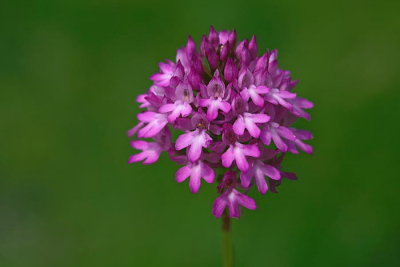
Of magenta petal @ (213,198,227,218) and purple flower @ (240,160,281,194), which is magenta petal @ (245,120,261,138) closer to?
purple flower @ (240,160,281,194)

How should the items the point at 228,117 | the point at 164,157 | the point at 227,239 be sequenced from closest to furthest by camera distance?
1. the point at 228,117
2. the point at 227,239
3. the point at 164,157

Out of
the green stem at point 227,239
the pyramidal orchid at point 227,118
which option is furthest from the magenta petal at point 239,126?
the green stem at point 227,239

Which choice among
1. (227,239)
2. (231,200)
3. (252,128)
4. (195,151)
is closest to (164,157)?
(227,239)

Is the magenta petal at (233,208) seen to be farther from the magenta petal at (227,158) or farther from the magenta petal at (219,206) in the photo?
the magenta petal at (227,158)

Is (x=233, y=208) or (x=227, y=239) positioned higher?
(x=233, y=208)

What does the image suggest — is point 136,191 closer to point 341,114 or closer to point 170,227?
point 170,227

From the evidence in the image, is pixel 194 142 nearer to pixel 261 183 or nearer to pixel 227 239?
pixel 261 183

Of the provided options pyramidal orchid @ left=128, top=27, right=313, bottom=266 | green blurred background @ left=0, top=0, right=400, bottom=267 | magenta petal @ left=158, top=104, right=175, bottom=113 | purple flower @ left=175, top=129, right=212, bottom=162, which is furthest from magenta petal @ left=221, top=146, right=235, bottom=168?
green blurred background @ left=0, top=0, right=400, bottom=267
